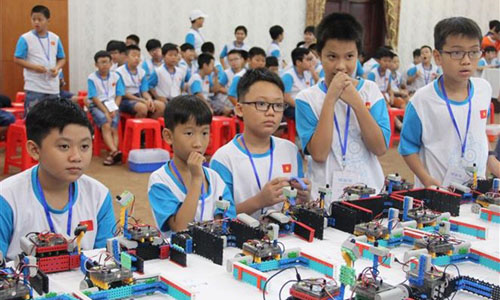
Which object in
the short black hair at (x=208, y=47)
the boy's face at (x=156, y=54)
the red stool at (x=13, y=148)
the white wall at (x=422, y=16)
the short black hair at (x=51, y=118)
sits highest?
the white wall at (x=422, y=16)

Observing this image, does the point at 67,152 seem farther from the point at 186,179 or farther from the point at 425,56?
the point at 425,56

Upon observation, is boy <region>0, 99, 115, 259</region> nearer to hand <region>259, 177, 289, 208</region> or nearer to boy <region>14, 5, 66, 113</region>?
hand <region>259, 177, 289, 208</region>

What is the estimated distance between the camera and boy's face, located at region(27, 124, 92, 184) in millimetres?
1945

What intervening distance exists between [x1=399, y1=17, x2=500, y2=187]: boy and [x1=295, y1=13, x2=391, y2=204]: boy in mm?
193

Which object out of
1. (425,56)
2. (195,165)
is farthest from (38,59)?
(425,56)

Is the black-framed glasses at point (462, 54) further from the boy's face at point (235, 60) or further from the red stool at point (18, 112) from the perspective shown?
the boy's face at point (235, 60)

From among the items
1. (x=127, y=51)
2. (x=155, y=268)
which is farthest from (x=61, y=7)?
(x=155, y=268)

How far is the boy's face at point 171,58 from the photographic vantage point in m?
7.61

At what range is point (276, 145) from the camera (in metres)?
2.65

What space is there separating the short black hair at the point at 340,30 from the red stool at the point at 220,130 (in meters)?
4.26

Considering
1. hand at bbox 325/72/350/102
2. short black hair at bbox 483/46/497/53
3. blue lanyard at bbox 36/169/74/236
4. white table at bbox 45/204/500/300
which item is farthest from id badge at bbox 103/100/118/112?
short black hair at bbox 483/46/497/53

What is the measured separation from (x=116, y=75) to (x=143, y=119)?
2.52 feet

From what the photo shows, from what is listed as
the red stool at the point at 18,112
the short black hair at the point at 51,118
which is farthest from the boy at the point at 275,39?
the short black hair at the point at 51,118

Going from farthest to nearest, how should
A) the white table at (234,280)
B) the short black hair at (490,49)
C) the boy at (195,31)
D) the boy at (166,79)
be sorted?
the short black hair at (490,49) → the boy at (195,31) → the boy at (166,79) → the white table at (234,280)
